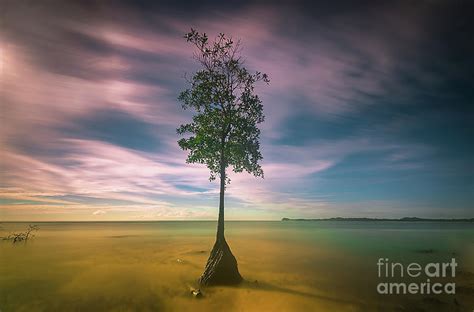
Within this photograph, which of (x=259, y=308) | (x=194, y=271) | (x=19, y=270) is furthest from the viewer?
(x=19, y=270)

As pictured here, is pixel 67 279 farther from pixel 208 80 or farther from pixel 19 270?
pixel 208 80

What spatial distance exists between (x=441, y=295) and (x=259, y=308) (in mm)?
12502

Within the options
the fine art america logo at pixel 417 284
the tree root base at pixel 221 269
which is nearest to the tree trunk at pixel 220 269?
the tree root base at pixel 221 269

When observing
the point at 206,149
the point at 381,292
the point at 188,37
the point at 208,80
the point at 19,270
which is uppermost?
the point at 188,37

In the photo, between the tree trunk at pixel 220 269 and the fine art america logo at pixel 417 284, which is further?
the tree trunk at pixel 220 269

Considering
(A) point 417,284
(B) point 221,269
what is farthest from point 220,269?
(A) point 417,284

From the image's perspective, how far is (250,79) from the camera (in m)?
21.5

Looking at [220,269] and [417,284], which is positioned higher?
[220,269]

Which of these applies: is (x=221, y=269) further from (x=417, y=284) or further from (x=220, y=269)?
(x=417, y=284)

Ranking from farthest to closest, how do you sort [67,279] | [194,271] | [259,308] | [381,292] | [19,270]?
[19,270] < [194,271] < [67,279] < [381,292] < [259,308]

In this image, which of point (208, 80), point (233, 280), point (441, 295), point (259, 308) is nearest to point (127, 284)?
point (233, 280)

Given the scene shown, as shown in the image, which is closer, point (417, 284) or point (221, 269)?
point (221, 269)

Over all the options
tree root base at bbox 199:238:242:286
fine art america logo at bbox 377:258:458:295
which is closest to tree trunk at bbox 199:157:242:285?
tree root base at bbox 199:238:242:286

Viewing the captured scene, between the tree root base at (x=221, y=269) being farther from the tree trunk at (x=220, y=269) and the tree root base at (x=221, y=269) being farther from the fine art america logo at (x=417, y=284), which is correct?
the fine art america logo at (x=417, y=284)
